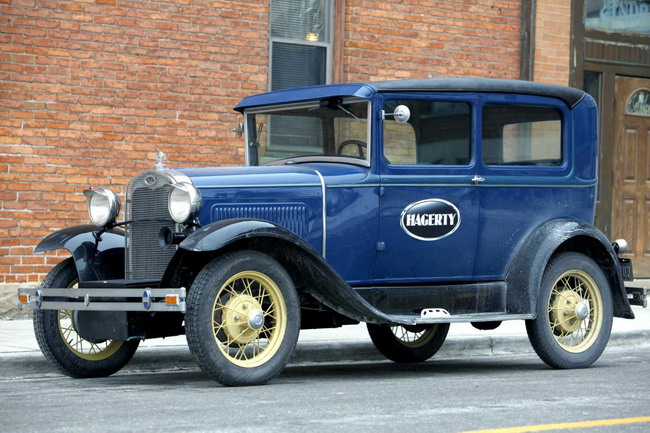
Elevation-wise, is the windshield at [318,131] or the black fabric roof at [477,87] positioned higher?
the black fabric roof at [477,87]

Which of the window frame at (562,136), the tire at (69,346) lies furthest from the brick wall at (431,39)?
the tire at (69,346)

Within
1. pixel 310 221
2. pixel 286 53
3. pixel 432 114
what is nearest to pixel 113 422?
pixel 310 221

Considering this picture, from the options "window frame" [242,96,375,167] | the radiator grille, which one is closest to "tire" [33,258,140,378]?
the radiator grille

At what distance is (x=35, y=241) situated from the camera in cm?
1177

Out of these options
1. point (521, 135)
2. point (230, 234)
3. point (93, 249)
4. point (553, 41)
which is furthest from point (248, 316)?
point (553, 41)

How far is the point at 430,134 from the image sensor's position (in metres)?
8.66

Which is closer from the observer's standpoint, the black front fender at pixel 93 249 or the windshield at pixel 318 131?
the black front fender at pixel 93 249

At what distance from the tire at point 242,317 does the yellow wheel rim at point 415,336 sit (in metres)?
2.21

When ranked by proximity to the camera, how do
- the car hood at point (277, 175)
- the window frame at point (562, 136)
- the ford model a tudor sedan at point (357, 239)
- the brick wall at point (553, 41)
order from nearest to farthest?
the ford model a tudor sedan at point (357, 239), the car hood at point (277, 175), the window frame at point (562, 136), the brick wall at point (553, 41)

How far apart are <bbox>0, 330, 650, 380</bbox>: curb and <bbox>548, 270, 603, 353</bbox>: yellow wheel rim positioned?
1.44 m

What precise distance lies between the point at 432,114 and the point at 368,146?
60cm

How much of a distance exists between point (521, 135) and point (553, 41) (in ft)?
20.4

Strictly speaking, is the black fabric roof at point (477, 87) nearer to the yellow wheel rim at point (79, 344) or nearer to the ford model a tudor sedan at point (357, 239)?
the ford model a tudor sedan at point (357, 239)

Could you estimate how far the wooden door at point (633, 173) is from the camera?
15.5m
